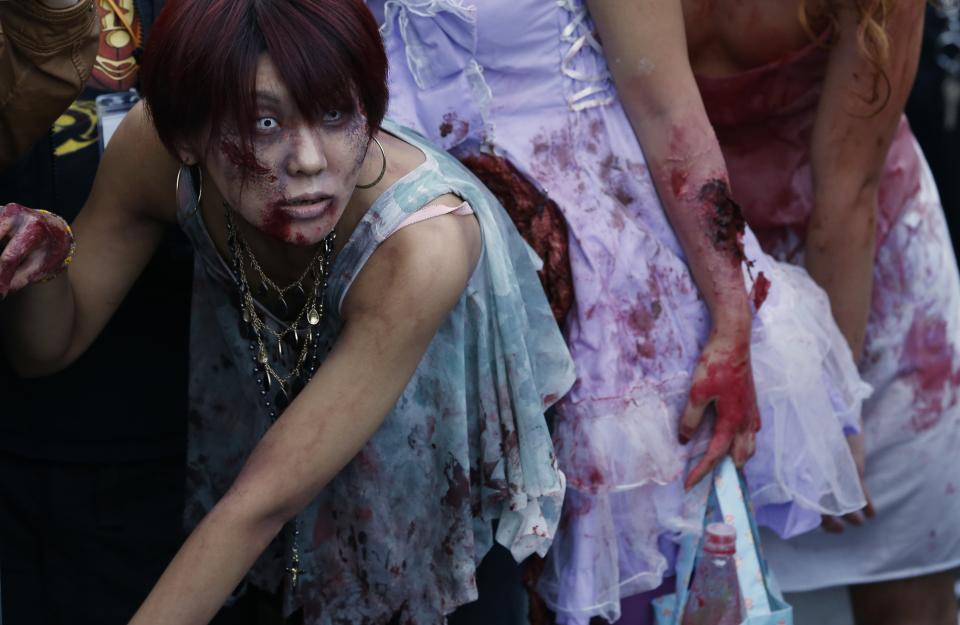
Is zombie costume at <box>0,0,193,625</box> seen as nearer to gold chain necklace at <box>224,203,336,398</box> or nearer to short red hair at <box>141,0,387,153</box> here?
gold chain necklace at <box>224,203,336,398</box>

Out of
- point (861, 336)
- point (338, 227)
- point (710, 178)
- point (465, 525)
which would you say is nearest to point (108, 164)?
point (338, 227)

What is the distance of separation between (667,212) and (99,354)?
98 centimetres

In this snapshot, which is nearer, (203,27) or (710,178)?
(203,27)

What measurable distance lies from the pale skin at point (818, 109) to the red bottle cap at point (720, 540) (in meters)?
0.31

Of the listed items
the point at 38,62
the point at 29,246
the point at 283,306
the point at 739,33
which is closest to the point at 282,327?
the point at 283,306

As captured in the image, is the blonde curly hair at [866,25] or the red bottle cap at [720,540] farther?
the blonde curly hair at [866,25]

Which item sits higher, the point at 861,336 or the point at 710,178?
the point at 710,178

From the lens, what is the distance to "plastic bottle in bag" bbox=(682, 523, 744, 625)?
1.94m

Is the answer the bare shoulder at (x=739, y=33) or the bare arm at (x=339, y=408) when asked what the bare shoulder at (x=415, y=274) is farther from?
the bare shoulder at (x=739, y=33)

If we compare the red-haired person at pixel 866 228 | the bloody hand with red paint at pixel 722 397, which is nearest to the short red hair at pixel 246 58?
the red-haired person at pixel 866 228

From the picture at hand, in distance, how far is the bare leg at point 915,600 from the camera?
2643 mm

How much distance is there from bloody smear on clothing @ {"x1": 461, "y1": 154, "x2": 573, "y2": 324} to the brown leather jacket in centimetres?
64

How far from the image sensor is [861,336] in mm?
2398

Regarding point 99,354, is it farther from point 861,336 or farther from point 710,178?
point 861,336
